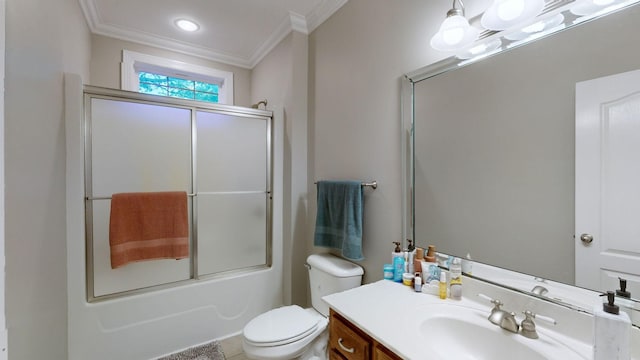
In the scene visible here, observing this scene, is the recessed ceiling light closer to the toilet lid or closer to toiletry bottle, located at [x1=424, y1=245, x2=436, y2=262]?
the toilet lid

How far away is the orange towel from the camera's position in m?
1.72

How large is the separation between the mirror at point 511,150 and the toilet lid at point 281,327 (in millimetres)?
787

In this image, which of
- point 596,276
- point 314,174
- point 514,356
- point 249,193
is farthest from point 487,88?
point 249,193

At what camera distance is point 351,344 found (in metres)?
1.00

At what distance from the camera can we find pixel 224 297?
2.07 meters

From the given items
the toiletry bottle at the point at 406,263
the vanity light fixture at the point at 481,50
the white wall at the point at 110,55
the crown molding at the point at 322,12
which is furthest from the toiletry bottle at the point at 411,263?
the white wall at the point at 110,55

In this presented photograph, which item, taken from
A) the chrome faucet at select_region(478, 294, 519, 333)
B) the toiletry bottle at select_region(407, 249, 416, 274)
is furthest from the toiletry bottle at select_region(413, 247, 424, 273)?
the chrome faucet at select_region(478, 294, 519, 333)

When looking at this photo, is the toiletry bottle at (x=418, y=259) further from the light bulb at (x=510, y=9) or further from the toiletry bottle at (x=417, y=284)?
the light bulb at (x=510, y=9)

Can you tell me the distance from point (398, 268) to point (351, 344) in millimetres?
462

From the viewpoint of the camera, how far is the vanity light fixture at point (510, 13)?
0.89m

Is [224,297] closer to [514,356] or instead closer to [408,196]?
[408,196]

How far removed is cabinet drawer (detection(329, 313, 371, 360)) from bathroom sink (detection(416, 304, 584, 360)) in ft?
0.67

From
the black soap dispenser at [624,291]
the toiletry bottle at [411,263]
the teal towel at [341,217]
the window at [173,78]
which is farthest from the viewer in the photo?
the window at [173,78]

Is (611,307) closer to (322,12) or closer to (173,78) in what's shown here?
(322,12)
